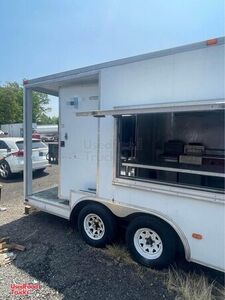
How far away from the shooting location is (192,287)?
2555 mm

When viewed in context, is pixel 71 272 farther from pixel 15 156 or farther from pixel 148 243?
pixel 15 156

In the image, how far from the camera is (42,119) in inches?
1939

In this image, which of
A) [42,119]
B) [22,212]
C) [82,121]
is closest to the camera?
[82,121]

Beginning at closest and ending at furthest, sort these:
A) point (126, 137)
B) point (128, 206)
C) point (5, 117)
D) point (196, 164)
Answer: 1. point (128, 206)
2. point (126, 137)
3. point (196, 164)
4. point (5, 117)

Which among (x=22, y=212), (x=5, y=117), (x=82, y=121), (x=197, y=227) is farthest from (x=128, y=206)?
(x=5, y=117)

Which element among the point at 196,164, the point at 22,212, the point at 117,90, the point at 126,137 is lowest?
the point at 22,212

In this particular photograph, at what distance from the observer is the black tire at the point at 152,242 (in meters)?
2.79

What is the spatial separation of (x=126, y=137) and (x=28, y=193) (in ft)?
8.04

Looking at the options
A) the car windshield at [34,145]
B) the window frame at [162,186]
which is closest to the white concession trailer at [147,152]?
the window frame at [162,186]

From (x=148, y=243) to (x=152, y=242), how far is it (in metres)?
0.06

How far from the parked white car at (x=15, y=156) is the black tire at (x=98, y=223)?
4.79 metres

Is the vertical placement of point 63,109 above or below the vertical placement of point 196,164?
above

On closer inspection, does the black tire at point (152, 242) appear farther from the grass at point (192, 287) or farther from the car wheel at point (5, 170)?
the car wheel at point (5, 170)

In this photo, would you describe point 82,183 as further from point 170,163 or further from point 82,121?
point 170,163
